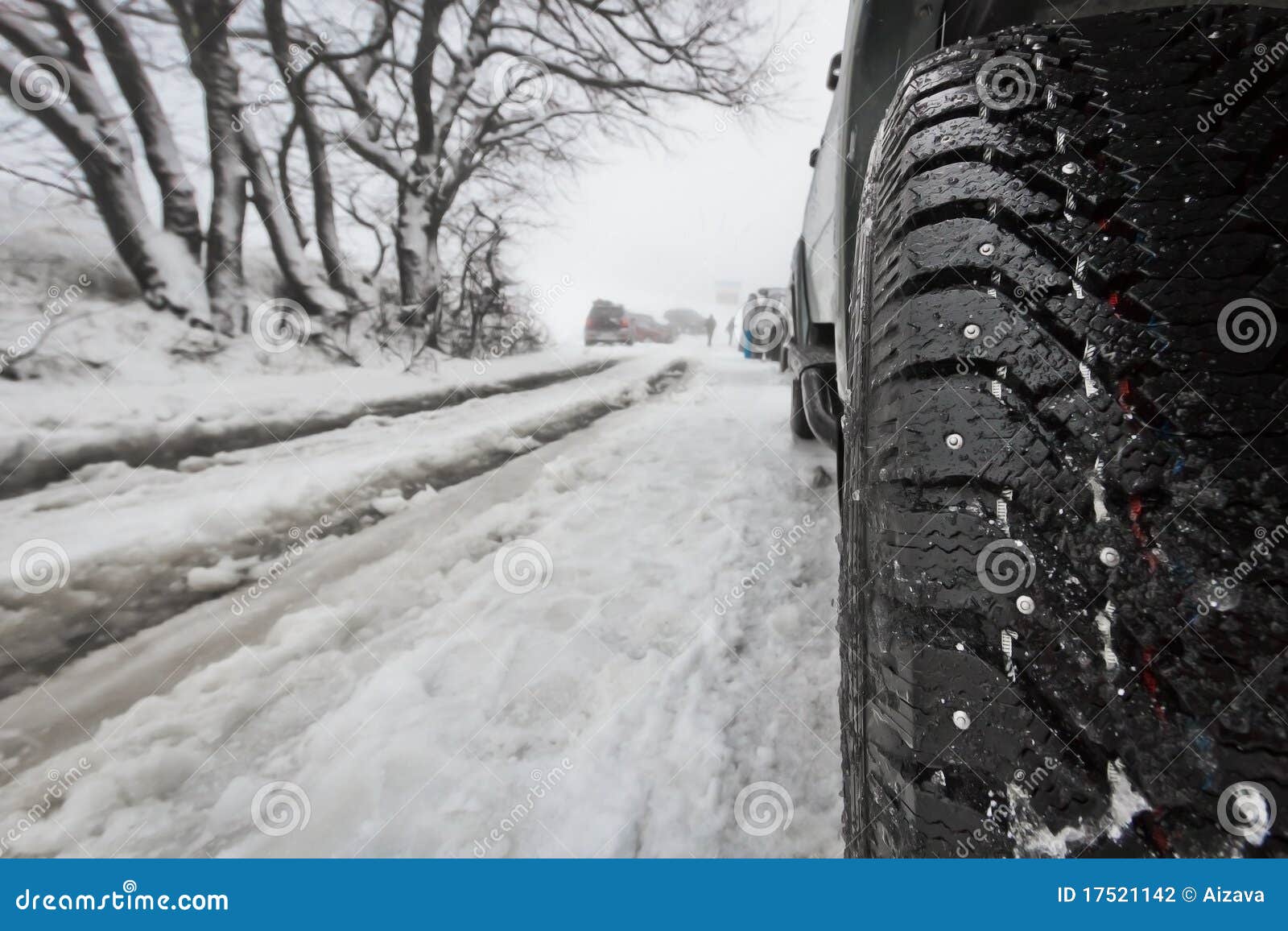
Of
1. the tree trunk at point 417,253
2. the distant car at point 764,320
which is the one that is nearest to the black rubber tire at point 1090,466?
the tree trunk at point 417,253

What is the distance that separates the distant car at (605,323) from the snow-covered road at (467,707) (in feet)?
9.51

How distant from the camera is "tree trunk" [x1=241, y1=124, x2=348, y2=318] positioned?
9.16ft

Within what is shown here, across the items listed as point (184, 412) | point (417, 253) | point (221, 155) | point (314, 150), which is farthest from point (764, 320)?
point (184, 412)

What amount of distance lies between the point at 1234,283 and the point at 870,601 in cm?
51

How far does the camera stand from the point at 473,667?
57.4 inches

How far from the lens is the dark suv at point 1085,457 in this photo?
1.64 ft

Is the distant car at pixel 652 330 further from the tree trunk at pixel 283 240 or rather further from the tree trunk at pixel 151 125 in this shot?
the tree trunk at pixel 151 125

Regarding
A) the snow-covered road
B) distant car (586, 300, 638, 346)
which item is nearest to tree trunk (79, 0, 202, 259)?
the snow-covered road

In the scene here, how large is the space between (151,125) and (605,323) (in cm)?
305

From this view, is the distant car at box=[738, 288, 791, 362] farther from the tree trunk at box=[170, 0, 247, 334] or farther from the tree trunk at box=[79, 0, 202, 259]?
the tree trunk at box=[79, 0, 202, 259]

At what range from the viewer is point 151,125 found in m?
2.48

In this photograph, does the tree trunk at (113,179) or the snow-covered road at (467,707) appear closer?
the snow-covered road at (467,707)

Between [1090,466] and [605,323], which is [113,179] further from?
[1090,466]

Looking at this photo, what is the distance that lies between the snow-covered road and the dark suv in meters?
0.48
